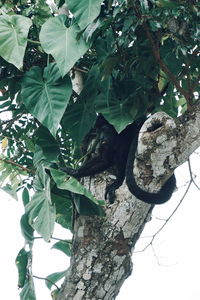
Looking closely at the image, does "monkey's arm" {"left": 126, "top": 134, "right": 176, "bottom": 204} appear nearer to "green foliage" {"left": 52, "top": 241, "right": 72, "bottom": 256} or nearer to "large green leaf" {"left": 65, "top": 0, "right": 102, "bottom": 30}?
"large green leaf" {"left": 65, "top": 0, "right": 102, "bottom": 30}

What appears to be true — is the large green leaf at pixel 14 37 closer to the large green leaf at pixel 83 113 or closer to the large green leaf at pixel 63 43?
the large green leaf at pixel 63 43

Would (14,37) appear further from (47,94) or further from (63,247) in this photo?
(63,247)

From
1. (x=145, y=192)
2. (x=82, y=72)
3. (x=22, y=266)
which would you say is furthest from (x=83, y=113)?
(x=22, y=266)

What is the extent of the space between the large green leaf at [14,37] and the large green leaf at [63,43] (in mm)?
77

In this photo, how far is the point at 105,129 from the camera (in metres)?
2.66

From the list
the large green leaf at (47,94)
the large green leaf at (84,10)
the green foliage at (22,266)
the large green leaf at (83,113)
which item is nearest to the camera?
the large green leaf at (84,10)

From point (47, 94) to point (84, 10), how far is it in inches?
15.9

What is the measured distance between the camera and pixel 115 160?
8.20 feet

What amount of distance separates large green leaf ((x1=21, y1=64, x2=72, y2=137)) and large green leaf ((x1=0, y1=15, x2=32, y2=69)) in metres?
0.19

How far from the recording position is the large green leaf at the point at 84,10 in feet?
6.42

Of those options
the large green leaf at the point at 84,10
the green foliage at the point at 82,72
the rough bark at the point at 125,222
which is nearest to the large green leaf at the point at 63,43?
the green foliage at the point at 82,72

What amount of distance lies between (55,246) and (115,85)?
2.84 ft

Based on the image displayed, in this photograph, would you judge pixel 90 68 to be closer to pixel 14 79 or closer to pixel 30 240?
pixel 14 79

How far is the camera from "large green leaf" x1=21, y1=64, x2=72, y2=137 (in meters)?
2.17
